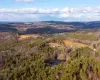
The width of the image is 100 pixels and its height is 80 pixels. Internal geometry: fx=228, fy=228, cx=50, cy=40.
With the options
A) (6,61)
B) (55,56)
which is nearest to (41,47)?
(55,56)

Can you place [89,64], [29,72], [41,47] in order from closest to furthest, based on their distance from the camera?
[29,72]
[89,64]
[41,47]

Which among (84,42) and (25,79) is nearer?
(25,79)

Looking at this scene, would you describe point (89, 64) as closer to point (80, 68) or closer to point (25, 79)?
point (80, 68)

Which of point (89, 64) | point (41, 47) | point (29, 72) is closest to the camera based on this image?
point (29, 72)

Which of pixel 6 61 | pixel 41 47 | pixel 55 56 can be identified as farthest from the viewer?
pixel 41 47

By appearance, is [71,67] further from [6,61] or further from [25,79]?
[6,61]

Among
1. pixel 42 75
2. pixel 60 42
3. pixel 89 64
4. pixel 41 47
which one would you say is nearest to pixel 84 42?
pixel 60 42

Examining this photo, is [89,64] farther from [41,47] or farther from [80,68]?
[41,47]

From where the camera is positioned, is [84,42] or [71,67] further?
[84,42]

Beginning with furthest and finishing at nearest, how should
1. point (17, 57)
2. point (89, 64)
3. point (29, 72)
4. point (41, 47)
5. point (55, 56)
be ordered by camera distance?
point (41, 47)
point (55, 56)
point (17, 57)
point (89, 64)
point (29, 72)
